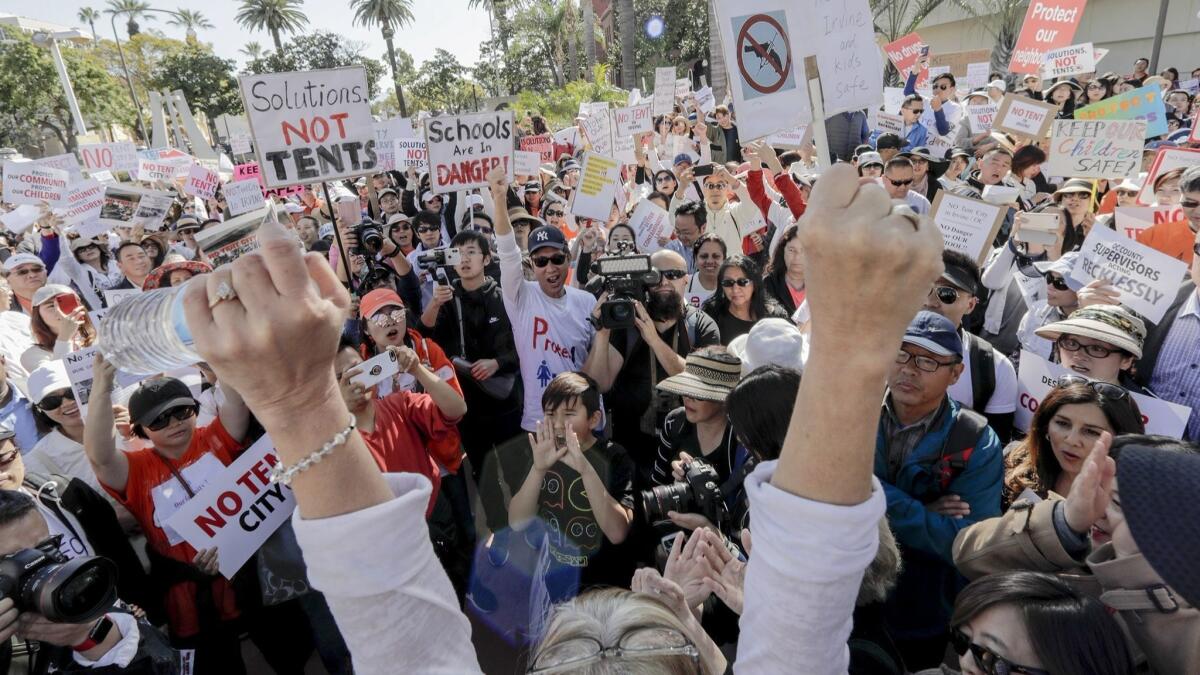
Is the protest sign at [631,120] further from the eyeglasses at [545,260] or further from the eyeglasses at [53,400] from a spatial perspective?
the eyeglasses at [53,400]

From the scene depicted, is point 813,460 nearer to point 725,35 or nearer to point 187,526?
point 725,35

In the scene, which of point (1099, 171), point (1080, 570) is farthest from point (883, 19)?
point (1080, 570)

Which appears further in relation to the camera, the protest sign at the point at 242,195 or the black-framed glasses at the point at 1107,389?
the protest sign at the point at 242,195

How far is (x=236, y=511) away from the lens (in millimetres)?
2625

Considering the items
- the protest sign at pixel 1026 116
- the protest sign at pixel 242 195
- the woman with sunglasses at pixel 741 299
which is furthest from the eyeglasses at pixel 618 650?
the protest sign at pixel 1026 116

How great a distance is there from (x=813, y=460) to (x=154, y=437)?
9.44 ft

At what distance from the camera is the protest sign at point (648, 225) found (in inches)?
236

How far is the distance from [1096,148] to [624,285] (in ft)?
15.3

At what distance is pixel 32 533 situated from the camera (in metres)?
1.98

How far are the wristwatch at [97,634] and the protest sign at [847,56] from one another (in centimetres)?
290

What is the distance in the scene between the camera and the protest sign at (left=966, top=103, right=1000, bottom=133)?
34.7 ft

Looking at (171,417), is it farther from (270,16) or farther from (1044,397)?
(270,16)

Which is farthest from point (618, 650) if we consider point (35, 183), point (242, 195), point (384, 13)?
point (384, 13)

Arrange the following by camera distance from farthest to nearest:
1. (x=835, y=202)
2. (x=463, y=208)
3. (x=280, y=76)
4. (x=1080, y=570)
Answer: (x=463, y=208), (x=280, y=76), (x=1080, y=570), (x=835, y=202)
